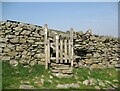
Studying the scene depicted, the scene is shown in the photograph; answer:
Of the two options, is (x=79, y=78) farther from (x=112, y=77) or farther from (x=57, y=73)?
(x=112, y=77)

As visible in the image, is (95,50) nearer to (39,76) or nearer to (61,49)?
(61,49)

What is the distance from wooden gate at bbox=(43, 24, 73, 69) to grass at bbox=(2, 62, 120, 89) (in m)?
0.63

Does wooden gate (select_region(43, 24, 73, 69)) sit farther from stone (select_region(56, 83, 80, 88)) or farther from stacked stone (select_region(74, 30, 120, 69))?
stone (select_region(56, 83, 80, 88))

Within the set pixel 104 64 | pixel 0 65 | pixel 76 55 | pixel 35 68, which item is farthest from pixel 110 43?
pixel 0 65

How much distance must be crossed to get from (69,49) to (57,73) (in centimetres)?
162

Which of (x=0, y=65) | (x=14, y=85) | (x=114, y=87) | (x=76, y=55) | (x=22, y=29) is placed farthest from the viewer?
(x=76, y=55)

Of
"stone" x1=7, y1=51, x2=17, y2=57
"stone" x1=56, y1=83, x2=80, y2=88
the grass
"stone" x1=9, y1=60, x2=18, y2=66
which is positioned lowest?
"stone" x1=56, y1=83, x2=80, y2=88

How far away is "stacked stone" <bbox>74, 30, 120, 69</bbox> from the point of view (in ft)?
48.6

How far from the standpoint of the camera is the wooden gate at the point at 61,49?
13.7 metres

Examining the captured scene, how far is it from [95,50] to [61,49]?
96.1 inches

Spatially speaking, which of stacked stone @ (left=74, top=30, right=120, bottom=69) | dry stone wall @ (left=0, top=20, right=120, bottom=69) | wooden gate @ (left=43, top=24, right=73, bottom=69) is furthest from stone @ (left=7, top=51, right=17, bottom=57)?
stacked stone @ (left=74, top=30, right=120, bottom=69)

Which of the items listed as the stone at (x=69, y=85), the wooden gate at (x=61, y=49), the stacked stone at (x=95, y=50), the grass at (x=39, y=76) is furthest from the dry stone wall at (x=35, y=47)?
the stone at (x=69, y=85)

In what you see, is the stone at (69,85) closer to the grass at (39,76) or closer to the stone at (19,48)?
the grass at (39,76)

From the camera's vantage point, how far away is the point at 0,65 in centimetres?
1298
